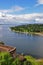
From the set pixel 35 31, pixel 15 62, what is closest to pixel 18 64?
pixel 15 62

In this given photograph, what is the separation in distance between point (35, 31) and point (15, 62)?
146 meters

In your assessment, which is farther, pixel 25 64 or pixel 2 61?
pixel 25 64

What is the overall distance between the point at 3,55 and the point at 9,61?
594 millimetres

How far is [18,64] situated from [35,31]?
146m

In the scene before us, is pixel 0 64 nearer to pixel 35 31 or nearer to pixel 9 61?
pixel 9 61

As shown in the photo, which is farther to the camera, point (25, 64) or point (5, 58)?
point (25, 64)

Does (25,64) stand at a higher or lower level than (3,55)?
lower

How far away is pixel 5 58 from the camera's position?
A: 43.1ft

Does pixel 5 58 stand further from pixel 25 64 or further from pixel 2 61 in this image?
pixel 25 64

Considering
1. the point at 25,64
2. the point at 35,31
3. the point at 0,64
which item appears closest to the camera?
the point at 0,64

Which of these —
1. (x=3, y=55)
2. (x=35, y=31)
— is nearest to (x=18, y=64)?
(x=3, y=55)

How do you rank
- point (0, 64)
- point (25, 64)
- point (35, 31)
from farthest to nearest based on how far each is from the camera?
1. point (35, 31)
2. point (25, 64)
3. point (0, 64)

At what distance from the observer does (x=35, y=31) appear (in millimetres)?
159000

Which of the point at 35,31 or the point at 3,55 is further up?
the point at 3,55
